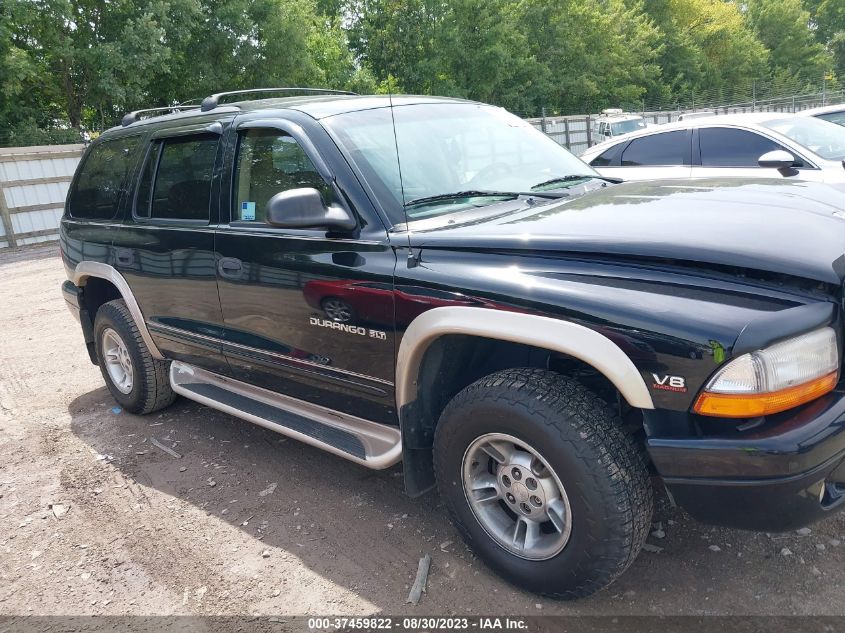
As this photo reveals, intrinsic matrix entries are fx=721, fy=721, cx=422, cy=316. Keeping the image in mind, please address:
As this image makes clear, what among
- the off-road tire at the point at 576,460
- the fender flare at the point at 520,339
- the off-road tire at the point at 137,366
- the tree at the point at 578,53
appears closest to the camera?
the fender flare at the point at 520,339

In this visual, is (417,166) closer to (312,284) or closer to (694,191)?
(312,284)

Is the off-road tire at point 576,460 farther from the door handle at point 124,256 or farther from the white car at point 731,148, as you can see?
the white car at point 731,148

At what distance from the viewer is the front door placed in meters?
2.97

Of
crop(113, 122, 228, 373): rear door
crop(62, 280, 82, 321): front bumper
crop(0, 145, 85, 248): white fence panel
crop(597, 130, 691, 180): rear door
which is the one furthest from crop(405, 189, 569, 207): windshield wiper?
crop(0, 145, 85, 248): white fence panel

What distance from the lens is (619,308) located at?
2262 mm

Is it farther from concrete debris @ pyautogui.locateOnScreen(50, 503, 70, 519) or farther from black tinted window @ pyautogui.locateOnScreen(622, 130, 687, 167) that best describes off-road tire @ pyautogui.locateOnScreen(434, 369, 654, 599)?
black tinted window @ pyautogui.locateOnScreen(622, 130, 687, 167)

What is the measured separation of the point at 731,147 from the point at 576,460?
20.1 feet

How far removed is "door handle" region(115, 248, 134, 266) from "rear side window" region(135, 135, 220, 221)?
0.23 meters

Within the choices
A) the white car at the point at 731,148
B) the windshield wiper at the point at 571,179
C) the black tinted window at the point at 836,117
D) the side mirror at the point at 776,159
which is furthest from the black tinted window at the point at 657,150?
the windshield wiper at the point at 571,179

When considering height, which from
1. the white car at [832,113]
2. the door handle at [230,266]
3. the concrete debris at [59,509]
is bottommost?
the concrete debris at [59,509]

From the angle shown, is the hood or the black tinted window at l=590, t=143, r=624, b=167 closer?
the hood

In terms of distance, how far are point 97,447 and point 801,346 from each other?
4.04 meters

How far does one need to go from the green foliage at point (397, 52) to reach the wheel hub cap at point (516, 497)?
4647mm

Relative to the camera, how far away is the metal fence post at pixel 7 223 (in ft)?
47.6
